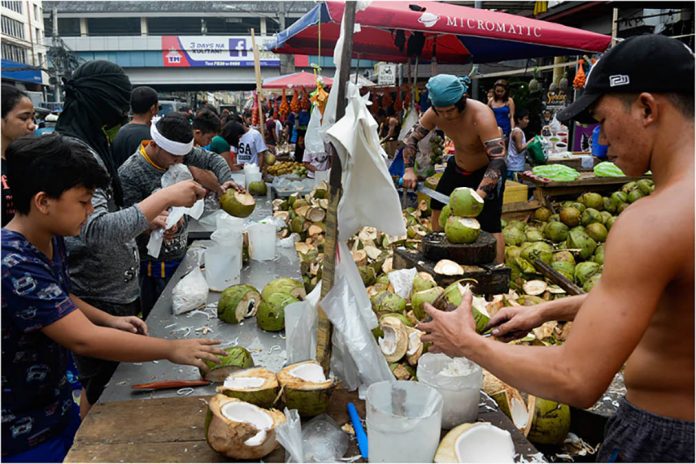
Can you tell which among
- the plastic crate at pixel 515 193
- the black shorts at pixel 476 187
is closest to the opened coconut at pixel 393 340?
the black shorts at pixel 476 187

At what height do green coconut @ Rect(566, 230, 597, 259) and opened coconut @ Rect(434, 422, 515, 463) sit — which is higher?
opened coconut @ Rect(434, 422, 515, 463)

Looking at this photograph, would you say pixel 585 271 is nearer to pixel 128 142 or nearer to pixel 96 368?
pixel 96 368

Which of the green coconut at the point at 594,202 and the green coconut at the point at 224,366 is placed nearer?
the green coconut at the point at 224,366

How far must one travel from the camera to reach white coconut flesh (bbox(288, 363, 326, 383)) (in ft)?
5.52

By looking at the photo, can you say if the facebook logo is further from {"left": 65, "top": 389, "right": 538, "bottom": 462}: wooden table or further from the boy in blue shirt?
{"left": 65, "top": 389, "right": 538, "bottom": 462}: wooden table

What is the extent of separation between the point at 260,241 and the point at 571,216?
3.50m

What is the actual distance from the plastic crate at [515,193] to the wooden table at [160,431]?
15.0 feet

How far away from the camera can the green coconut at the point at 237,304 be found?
2387 millimetres

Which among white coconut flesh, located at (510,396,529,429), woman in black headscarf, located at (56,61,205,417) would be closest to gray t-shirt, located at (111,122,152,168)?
woman in black headscarf, located at (56,61,205,417)

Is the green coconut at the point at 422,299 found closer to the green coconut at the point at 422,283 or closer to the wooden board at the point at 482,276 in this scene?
the green coconut at the point at 422,283

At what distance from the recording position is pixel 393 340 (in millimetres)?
2164

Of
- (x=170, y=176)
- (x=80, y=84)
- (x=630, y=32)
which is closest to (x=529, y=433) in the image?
(x=170, y=176)

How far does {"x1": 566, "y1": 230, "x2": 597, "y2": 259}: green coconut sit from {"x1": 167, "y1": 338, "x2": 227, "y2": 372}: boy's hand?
3.68 m

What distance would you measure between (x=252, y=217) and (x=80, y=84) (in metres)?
2.26
